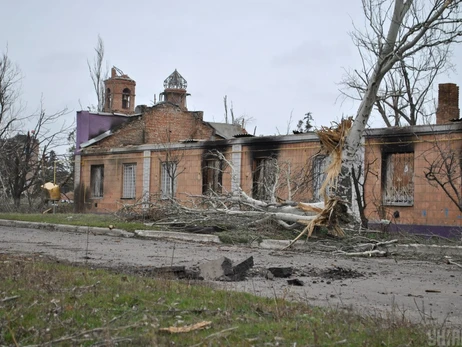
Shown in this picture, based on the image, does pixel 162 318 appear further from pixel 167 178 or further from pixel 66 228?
pixel 167 178

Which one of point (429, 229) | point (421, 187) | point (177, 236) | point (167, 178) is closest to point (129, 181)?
point (167, 178)

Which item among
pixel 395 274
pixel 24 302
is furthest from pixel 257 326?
pixel 395 274

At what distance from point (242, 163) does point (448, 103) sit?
8505mm

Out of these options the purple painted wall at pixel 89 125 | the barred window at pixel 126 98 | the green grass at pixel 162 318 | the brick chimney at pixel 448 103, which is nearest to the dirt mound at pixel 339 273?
the green grass at pixel 162 318

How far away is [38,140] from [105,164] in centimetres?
712

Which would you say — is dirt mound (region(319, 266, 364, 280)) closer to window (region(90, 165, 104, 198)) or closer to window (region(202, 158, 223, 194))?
window (region(202, 158, 223, 194))

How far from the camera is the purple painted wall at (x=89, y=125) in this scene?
34688mm

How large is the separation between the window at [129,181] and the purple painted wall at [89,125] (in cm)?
420

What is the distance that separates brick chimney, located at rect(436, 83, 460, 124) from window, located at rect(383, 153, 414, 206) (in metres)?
4.68

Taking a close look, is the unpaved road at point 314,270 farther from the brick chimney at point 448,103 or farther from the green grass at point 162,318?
the brick chimney at point 448,103

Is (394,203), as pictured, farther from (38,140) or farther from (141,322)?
(38,140)

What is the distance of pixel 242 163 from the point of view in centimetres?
2617

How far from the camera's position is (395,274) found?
1056 centimetres

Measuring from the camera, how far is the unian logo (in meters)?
4.93
